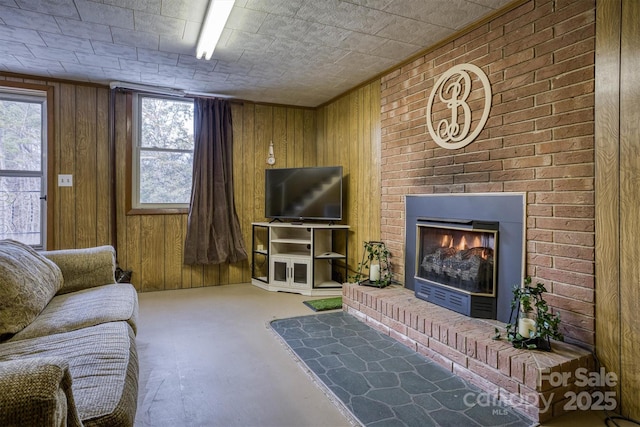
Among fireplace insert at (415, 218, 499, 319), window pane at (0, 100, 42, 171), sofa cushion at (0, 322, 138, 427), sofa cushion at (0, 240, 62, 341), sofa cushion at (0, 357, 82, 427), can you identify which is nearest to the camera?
sofa cushion at (0, 357, 82, 427)

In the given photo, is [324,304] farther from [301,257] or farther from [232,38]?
[232,38]

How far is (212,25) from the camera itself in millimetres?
2555

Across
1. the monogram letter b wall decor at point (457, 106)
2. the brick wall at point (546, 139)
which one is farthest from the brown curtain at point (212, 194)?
the brick wall at point (546, 139)

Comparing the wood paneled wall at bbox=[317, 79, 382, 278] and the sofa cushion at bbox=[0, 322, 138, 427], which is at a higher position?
the wood paneled wall at bbox=[317, 79, 382, 278]

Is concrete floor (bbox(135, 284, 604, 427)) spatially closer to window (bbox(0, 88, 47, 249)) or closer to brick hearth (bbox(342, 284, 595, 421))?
brick hearth (bbox(342, 284, 595, 421))

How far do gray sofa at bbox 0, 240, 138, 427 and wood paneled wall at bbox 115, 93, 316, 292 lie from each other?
1513 mm

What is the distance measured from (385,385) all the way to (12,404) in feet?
5.79

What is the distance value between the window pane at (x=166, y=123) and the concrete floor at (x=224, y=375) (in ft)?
6.36

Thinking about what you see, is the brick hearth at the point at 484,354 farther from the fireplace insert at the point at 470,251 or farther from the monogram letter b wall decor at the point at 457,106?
the monogram letter b wall decor at the point at 457,106

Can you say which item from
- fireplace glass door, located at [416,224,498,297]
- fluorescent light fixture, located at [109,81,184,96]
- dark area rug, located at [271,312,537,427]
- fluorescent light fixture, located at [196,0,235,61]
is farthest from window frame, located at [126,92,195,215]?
fireplace glass door, located at [416,224,498,297]

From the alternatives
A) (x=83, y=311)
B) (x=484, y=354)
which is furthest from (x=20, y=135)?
(x=484, y=354)

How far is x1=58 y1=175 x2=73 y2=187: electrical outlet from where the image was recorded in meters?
3.80

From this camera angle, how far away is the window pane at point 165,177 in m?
4.20

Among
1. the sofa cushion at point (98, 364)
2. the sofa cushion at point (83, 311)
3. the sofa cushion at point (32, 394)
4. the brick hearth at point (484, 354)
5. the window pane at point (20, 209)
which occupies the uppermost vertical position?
the window pane at point (20, 209)
